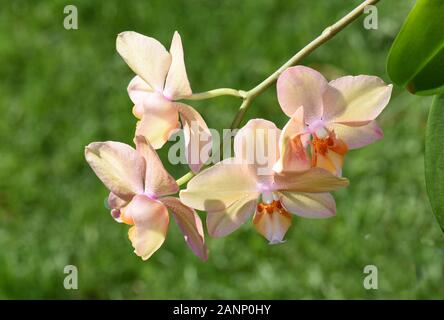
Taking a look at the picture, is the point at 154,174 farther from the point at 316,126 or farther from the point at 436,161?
the point at 436,161

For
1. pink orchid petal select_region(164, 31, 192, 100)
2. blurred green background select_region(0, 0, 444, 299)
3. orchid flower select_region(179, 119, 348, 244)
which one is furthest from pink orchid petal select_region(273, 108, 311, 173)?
blurred green background select_region(0, 0, 444, 299)

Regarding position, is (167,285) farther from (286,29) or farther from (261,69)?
(286,29)

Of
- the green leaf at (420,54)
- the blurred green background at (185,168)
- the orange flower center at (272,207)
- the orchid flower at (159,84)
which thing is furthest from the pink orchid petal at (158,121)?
the blurred green background at (185,168)

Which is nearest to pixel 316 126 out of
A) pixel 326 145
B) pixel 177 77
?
pixel 326 145

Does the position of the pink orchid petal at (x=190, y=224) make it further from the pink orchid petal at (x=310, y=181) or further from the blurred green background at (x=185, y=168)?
the blurred green background at (x=185, y=168)

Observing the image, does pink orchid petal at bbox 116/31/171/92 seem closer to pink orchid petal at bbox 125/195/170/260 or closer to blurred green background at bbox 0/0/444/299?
pink orchid petal at bbox 125/195/170/260

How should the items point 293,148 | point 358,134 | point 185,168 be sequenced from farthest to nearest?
point 185,168 → point 358,134 → point 293,148
